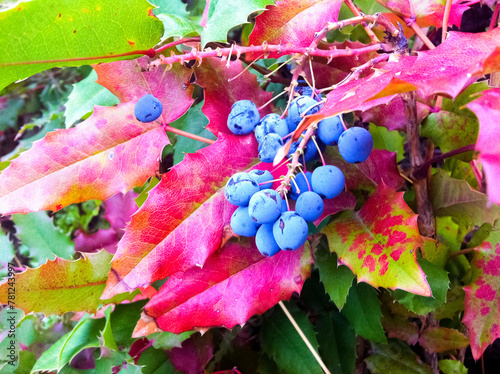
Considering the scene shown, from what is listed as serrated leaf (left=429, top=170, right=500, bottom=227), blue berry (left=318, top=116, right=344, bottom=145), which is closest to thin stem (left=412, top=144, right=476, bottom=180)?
serrated leaf (left=429, top=170, right=500, bottom=227)

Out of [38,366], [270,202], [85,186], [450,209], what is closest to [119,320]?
[38,366]

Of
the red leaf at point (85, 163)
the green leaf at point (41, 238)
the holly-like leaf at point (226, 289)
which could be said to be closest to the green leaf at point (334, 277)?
the holly-like leaf at point (226, 289)

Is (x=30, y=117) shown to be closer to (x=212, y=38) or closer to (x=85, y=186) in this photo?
(x=85, y=186)

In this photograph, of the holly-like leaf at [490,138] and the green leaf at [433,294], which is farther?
the green leaf at [433,294]

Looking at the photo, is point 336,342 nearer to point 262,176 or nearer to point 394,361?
point 394,361

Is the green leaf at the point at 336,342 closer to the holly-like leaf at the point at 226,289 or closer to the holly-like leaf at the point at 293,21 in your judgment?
the holly-like leaf at the point at 226,289

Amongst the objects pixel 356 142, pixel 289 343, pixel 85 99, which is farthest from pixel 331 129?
pixel 85 99
